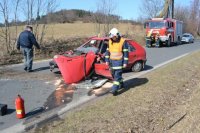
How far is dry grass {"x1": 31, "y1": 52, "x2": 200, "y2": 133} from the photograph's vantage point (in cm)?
625

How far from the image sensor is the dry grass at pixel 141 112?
6.25m

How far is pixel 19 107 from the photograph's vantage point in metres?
6.82

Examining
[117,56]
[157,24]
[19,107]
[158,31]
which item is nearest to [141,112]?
[117,56]

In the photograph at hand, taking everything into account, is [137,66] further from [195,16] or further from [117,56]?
[195,16]

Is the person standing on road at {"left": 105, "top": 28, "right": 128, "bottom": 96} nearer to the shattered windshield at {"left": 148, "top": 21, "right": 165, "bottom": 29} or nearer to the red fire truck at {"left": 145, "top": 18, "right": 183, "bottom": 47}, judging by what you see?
the red fire truck at {"left": 145, "top": 18, "right": 183, "bottom": 47}

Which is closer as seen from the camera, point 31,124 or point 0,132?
point 0,132

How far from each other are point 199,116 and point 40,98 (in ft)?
13.2

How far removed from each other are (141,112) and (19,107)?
260cm

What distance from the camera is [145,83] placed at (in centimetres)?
1053

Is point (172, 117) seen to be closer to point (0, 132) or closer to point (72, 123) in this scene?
point (72, 123)

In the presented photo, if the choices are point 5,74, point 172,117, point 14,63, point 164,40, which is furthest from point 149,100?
point 164,40

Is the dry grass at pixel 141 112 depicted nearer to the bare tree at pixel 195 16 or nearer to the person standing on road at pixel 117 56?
the person standing on road at pixel 117 56

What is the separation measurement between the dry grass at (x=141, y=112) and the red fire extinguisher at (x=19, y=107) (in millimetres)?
841

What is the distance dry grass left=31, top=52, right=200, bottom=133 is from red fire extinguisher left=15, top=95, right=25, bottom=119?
84 centimetres
